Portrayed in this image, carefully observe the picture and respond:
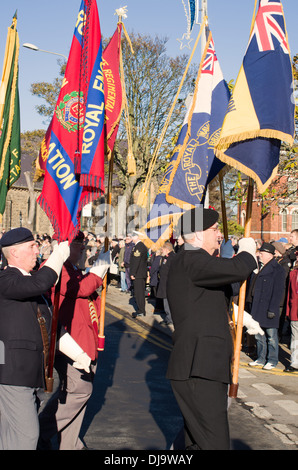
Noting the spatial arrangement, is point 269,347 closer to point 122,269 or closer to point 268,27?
point 268,27

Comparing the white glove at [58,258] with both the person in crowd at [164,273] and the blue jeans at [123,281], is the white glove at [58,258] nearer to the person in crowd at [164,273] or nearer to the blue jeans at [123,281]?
the person in crowd at [164,273]

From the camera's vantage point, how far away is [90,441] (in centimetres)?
558

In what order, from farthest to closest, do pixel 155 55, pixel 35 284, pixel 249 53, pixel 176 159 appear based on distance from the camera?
1. pixel 155 55
2. pixel 176 159
3. pixel 249 53
4. pixel 35 284

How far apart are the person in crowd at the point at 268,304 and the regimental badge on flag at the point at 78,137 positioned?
185 inches

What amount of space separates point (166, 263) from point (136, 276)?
1.35m

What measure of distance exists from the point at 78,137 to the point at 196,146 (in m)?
2.44

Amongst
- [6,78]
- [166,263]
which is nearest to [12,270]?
[6,78]

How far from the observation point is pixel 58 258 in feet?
14.1

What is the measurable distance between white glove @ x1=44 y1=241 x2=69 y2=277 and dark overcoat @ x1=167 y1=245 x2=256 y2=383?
0.88 m

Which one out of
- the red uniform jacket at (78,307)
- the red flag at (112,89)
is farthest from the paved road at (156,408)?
the red flag at (112,89)

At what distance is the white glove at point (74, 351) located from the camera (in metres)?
4.64

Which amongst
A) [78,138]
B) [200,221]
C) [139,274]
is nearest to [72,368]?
[200,221]

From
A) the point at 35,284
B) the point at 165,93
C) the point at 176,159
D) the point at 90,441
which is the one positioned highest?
the point at 165,93
